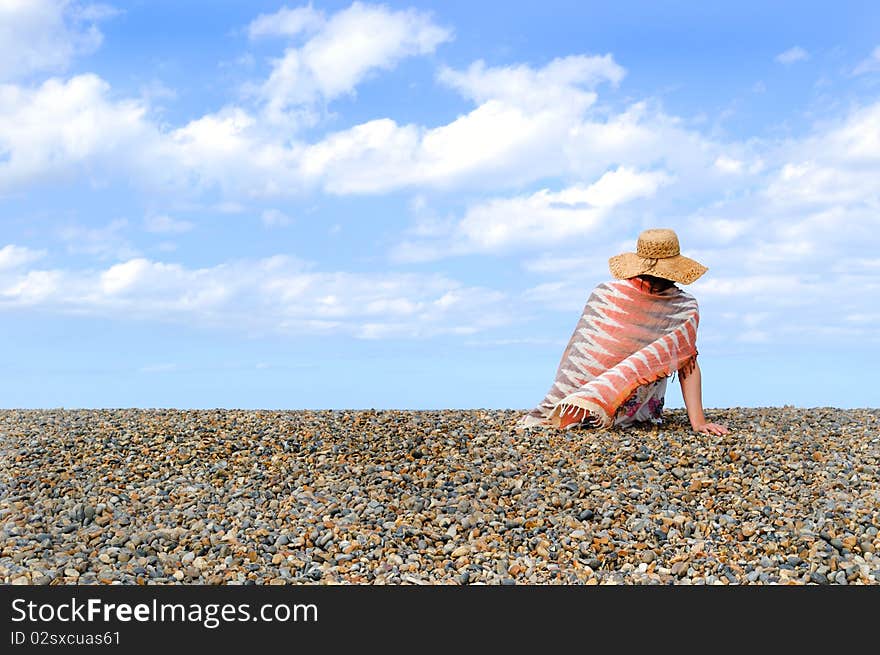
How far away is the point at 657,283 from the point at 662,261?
246 millimetres

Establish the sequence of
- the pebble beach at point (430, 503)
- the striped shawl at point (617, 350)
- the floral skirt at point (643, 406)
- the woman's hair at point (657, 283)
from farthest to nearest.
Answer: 1. the woman's hair at point (657, 283)
2. the floral skirt at point (643, 406)
3. the striped shawl at point (617, 350)
4. the pebble beach at point (430, 503)

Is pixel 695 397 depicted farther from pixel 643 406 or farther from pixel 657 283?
pixel 657 283

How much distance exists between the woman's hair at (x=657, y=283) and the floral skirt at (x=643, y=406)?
34.5 inches

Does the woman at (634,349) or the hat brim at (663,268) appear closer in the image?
the woman at (634,349)

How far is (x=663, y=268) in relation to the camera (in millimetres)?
8383

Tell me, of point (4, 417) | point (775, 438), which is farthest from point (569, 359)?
point (4, 417)

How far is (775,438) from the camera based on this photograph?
815 centimetres

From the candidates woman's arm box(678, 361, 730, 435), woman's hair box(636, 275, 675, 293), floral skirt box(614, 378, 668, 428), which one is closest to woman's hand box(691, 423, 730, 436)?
woman's arm box(678, 361, 730, 435)

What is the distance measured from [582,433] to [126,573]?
421 cm

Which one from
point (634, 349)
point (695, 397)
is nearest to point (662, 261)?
point (634, 349)

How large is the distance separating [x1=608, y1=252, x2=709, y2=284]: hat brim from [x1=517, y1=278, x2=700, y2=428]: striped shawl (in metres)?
0.15

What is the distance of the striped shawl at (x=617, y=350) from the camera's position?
8148mm

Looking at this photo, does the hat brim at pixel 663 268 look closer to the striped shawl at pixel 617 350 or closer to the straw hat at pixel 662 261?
the straw hat at pixel 662 261

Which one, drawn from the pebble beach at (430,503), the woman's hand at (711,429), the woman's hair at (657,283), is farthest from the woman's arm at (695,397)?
the woman's hair at (657,283)
